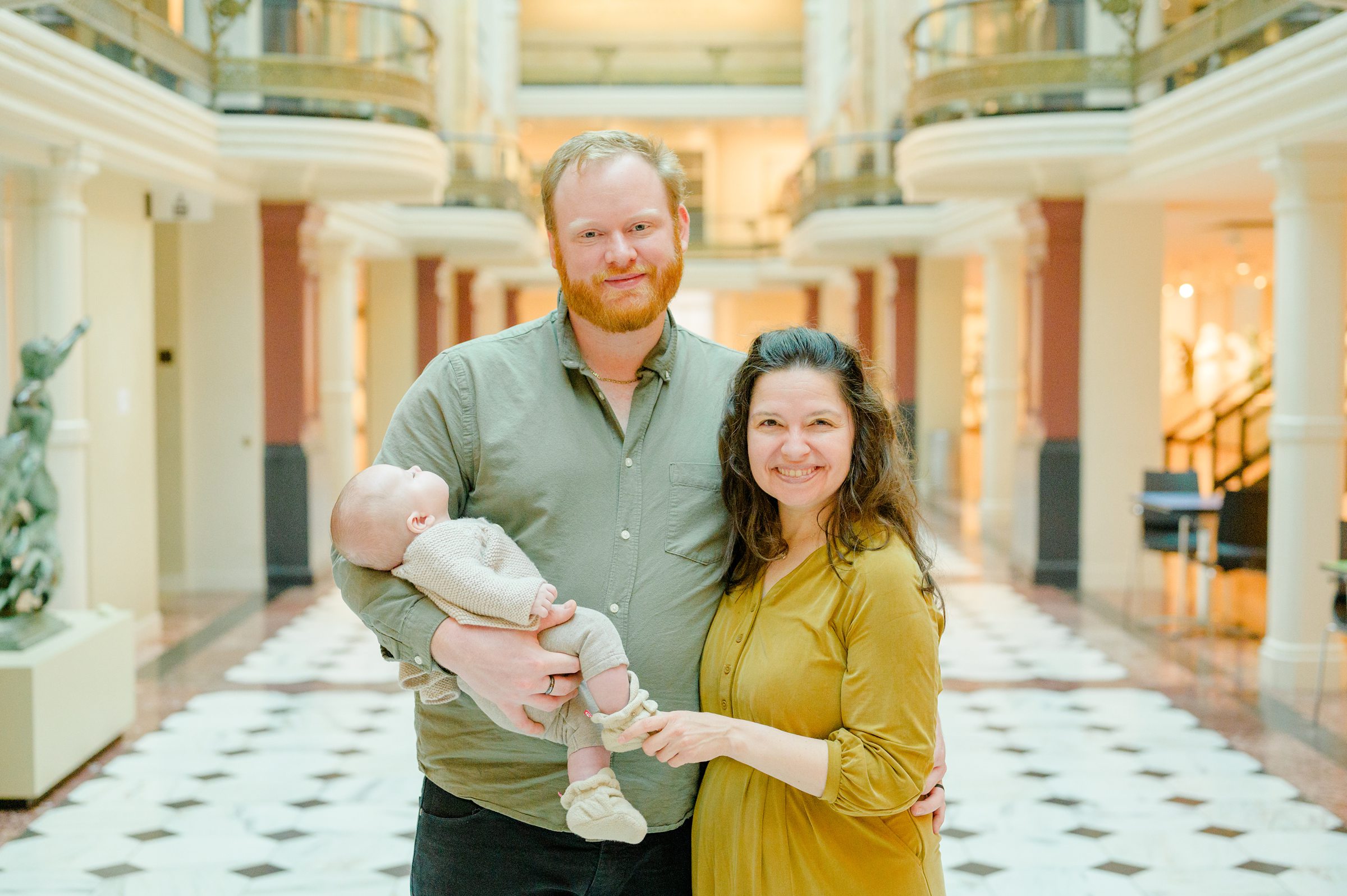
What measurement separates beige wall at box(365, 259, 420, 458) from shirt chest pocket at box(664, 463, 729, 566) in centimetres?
1615

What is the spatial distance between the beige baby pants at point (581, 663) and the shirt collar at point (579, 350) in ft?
1.50

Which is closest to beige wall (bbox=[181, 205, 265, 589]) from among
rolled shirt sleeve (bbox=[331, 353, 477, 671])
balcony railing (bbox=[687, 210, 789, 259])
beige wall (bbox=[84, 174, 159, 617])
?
beige wall (bbox=[84, 174, 159, 617])

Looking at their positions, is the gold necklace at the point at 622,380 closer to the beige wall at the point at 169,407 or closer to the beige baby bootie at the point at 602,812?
the beige baby bootie at the point at 602,812

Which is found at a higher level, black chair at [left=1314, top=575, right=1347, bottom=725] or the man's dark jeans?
the man's dark jeans

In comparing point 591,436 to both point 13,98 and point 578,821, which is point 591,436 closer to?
point 578,821

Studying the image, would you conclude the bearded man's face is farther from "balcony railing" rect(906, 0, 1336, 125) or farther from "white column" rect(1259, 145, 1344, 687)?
"balcony railing" rect(906, 0, 1336, 125)

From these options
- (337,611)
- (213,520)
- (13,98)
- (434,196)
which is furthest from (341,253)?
(13,98)

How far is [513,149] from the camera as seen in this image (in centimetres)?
1700

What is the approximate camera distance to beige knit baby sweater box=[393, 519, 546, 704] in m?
2.19

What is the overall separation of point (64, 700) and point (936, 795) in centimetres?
481

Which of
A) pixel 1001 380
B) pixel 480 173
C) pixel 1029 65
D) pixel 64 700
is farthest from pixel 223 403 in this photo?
pixel 1001 380

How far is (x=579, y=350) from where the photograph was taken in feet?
8.20

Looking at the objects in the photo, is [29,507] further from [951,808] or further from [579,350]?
[579,350]

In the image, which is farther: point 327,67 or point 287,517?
point 287,517
